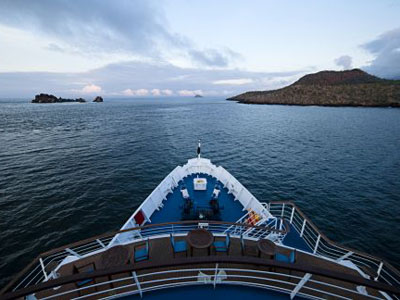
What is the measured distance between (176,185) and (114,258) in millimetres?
9394

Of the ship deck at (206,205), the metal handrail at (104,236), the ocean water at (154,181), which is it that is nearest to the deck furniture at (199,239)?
the metal handrail at (104,236)

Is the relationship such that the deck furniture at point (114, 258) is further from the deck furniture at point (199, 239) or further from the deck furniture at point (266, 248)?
the deck furniture at point (266, 248)

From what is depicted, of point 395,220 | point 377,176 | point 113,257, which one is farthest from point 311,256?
point 377,176

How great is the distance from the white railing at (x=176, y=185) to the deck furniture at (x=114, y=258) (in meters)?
3.29

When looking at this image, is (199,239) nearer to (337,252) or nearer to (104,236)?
(104,236)

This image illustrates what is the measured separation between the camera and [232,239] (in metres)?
7.32

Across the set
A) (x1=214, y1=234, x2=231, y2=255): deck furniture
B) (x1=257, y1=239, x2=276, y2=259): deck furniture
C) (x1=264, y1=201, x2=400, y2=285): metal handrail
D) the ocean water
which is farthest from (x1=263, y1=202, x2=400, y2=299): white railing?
(x1=214, y1=234, x2=231, y2=255): deck furniture

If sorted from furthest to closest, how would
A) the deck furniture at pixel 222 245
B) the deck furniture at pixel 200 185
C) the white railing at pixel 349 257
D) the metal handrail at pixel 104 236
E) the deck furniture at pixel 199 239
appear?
1. the deck furniture at pixel 200 185
2. the deck furniture at pixel 222 245
3. the deck furniture at pixel 199 239
4. the white railing at pixel 349 257
5. the metal handrail at pixel 104 236

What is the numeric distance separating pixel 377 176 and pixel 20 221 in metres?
38.3

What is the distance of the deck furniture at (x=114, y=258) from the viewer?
5.28 meters

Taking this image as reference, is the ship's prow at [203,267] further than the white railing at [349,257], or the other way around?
the white railing at [349,257]

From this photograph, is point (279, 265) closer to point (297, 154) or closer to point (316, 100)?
point (297, 154)

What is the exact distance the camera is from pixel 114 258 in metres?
5.46

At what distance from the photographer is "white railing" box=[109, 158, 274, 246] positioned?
409 inches
